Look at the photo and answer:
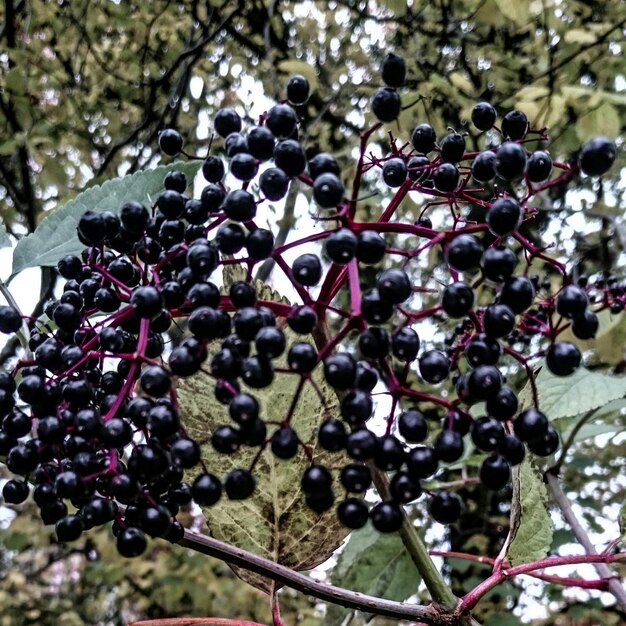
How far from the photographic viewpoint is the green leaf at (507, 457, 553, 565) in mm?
604

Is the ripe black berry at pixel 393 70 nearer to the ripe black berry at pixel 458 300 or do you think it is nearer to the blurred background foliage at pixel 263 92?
the ripe black berry at pixel 458 300

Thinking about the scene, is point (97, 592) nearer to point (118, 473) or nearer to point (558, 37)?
point (558, 37)

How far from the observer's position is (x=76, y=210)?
24.4 inches

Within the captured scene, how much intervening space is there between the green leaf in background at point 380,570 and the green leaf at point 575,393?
0.39m

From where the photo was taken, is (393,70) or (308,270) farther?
(393,70)

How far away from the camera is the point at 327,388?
518mm

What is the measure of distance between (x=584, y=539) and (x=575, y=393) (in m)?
0.21

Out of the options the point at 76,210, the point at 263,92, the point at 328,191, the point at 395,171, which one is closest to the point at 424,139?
the point at 395,171

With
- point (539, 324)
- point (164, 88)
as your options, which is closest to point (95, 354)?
point (539, 324)

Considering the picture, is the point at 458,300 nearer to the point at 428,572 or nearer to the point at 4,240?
the point at 428,572

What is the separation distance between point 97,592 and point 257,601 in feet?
4.48

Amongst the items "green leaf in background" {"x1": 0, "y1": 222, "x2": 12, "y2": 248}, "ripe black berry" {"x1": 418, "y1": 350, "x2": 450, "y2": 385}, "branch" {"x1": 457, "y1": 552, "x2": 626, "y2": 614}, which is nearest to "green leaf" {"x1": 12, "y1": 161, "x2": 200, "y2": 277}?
"green leaf in background" {"x1": 0, "y1": 222, "x2": 12, "y2": 248}

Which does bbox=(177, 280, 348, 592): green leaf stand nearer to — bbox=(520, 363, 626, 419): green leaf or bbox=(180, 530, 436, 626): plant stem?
bbox=(180, 530, 436, 626): plant stem

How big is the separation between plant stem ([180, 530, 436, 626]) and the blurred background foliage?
6.37ft
